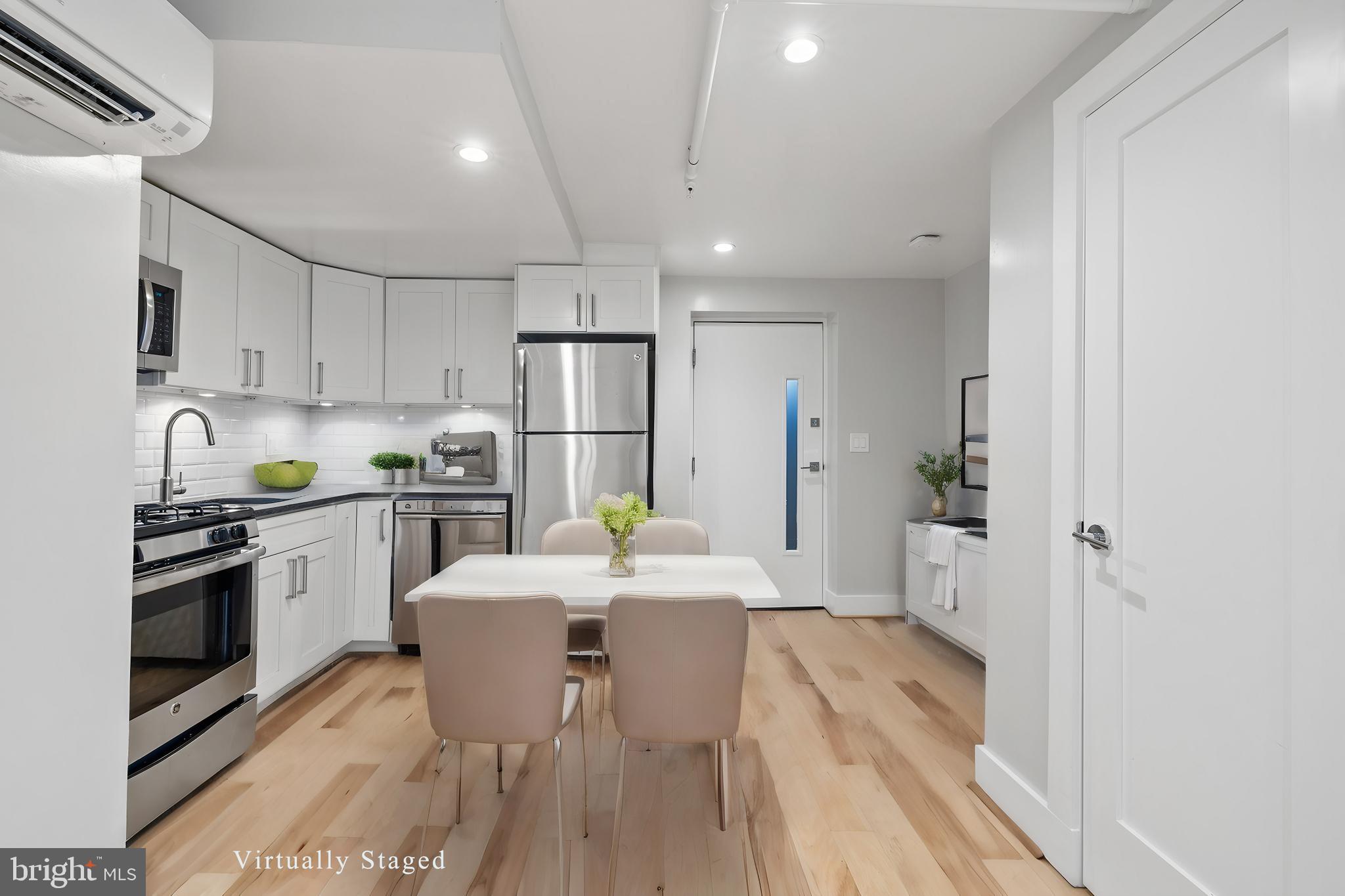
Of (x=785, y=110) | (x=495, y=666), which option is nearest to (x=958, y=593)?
(x=785, y=110)

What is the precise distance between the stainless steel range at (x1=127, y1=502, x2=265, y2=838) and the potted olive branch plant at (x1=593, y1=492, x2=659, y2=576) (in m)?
1.33

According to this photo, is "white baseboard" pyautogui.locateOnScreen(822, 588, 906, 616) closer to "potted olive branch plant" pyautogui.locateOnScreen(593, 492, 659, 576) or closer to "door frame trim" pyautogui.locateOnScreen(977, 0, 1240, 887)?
"door frame trim" pyautogui.locateOnScreen(977, 0, 1240, 887)

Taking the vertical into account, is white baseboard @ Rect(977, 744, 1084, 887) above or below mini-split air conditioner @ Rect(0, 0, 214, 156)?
below

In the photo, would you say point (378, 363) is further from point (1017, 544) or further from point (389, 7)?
point (1017, 544)

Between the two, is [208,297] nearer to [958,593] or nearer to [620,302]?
[620,302]

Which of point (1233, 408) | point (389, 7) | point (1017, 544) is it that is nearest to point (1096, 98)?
point (1233, 408)

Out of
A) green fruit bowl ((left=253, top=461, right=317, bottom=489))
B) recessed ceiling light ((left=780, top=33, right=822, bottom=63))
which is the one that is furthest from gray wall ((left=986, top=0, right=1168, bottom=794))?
green fruit bowl ((left=253, top=461, right=317, bottom=489))

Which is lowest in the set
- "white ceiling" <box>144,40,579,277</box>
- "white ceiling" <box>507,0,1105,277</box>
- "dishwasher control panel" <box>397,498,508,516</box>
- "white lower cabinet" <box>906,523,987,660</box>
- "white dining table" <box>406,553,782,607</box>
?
"white lower cabinet" <box>906,523,987,660</box>

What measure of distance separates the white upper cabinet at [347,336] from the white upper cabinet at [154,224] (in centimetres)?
115

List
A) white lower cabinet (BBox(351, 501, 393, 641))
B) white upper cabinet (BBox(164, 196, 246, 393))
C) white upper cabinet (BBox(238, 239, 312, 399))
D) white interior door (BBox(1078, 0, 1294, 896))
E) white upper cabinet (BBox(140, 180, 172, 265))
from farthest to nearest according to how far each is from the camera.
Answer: white lower cabinet (BBox(351, 501, 393, 641)) → white upper cabinet (BBox(238, 239, 312, 399)) → white upper cabinet (BBox(164, 196, 246, 393)) → white upper cabinet (BBox(140, 180, 172, 265)) → white interior door (BBox(1078, 0, 1294, 896))

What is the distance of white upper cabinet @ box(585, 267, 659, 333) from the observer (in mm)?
3832

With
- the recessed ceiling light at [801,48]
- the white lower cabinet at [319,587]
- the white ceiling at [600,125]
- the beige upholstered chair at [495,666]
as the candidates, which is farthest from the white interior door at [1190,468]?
the white lower cabinet at [319,587]

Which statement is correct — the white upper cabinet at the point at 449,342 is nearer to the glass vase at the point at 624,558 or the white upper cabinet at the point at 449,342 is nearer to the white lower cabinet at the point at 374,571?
the white lower cabinet at the point at 374,571

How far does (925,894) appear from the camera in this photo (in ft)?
5.55
